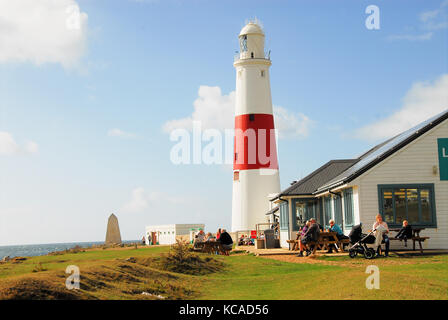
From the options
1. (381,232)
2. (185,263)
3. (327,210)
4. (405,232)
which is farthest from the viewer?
(327,210)

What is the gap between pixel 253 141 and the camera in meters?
34.6

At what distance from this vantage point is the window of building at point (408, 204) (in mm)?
19391

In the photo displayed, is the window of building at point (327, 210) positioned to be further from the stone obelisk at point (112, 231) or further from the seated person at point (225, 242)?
the stone obelisk at point (112, 231)

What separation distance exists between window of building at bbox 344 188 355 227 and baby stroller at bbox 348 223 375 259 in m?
2.76

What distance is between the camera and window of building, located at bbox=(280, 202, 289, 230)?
83.1 feet

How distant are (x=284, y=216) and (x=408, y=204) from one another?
25.4ft

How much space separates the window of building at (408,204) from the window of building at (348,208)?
1222mm

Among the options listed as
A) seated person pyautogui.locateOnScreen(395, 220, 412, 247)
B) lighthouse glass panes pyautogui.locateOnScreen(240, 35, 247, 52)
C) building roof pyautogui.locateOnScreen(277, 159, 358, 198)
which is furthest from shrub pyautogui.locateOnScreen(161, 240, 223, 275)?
lighthouse glass panes pyautogui.locateOnScreen(240, 35, 247, 52)

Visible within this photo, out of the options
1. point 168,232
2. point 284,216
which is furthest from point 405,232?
point 168,232

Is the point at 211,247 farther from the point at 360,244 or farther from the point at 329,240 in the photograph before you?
the point at 360,244

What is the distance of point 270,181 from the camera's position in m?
35.3

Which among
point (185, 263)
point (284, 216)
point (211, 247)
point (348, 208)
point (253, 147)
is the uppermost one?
point (253, 147)

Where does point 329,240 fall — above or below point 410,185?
below

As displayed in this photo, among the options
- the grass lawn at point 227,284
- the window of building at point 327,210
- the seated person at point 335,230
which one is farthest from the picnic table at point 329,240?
the grass lawn at point 227,284
